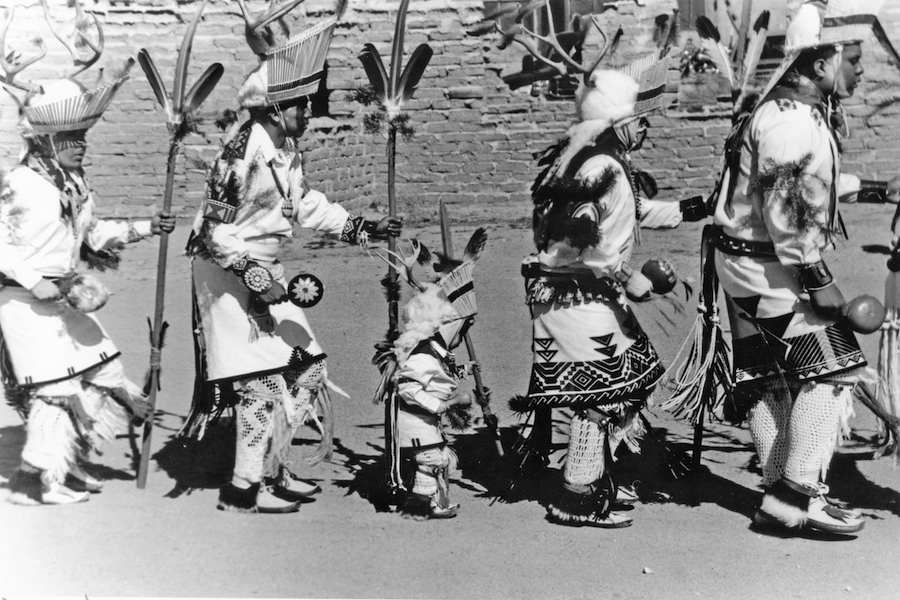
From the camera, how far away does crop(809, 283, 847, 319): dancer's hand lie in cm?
420

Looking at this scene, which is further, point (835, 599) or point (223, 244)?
point (223, 244)

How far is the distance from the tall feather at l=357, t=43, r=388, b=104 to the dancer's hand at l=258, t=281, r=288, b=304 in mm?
1024

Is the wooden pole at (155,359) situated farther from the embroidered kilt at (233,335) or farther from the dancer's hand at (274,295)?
the dancer's hand at (274,295)

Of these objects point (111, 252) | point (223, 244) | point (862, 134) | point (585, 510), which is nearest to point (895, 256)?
point (585, 510)

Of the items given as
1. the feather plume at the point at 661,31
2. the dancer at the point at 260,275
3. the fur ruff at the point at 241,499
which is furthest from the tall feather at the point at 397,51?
the fur ruff at the point at 241,499

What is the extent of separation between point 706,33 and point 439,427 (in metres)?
2.19

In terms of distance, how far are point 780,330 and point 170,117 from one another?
2.86m

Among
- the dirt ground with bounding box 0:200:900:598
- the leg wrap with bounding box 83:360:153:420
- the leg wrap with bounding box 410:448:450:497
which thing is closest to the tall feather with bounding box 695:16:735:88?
the dirt ground with bounding box 0:200:900:598

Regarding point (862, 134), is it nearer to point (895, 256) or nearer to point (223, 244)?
point (895, 256)

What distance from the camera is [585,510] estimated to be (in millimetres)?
4559

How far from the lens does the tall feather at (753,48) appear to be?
15.2 feet

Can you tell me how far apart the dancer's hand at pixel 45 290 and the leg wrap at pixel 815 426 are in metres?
3.23

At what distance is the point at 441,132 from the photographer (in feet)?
33.1

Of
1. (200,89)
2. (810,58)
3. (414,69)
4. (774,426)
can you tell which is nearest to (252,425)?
(200,89)
